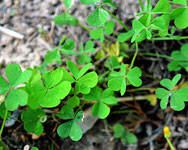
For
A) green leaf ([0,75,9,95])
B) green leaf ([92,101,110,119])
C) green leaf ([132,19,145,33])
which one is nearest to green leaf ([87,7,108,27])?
green leaf ([132,19,145,33])

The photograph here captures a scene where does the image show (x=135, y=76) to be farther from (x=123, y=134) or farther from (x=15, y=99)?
(x=15, y=99)

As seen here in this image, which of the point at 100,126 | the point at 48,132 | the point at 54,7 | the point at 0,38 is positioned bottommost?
the point at 100,126

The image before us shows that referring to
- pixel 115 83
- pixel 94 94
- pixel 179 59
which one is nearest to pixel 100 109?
pixel 94 94

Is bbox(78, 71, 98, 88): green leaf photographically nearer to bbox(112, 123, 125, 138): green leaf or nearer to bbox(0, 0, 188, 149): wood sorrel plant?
bbox(0, 0, 188, 149): wood sorrel plant

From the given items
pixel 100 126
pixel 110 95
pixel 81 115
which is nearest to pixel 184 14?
pixel 110 95

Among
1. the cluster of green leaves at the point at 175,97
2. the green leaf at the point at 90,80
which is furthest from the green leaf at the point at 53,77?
the cluster of green leaves at the point at 175,97

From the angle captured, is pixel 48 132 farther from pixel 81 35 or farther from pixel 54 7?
pixel 54 7

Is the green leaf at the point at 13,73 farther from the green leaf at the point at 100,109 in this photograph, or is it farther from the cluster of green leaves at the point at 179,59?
the cluster of green leaves at the point at 179,59
